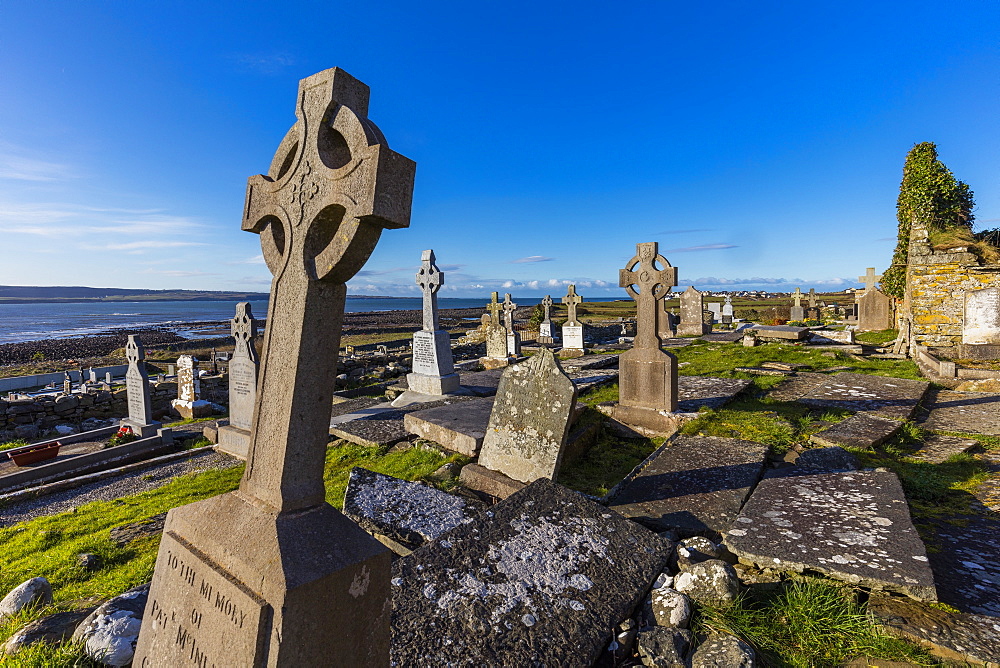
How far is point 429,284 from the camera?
967 centimetres

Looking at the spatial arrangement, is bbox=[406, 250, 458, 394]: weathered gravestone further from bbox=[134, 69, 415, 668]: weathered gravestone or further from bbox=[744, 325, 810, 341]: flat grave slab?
bbox=[744, 325, 810, 341]: flat grave slab

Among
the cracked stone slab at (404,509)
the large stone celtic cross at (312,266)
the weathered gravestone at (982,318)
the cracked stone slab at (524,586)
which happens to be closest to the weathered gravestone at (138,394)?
the cracked stone slab at (404,509)

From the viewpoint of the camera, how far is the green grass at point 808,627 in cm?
190

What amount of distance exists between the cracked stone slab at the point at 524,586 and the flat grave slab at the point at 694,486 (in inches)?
25.1

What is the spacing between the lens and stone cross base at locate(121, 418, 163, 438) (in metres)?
9.20

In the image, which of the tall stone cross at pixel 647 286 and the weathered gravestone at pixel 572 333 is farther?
the weathered gravestone at pixel 572 333

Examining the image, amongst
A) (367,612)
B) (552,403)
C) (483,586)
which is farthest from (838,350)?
(367,612)

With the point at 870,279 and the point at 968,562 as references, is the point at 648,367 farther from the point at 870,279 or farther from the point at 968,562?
the point at 870,279

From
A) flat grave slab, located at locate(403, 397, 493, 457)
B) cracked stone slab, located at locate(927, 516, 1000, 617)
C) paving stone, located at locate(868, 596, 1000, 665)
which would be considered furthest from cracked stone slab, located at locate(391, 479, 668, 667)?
flat grave slab, located at locate(403, 397, 493, 457)

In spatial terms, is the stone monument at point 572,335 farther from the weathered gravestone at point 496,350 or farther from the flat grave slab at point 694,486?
the flat grave slab at point 694,486

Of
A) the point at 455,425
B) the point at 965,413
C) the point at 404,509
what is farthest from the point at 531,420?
the point at 965,413

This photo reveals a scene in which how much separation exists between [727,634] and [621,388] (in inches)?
173

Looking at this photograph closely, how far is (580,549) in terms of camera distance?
2525 mm

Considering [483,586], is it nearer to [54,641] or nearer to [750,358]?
[54,641]
